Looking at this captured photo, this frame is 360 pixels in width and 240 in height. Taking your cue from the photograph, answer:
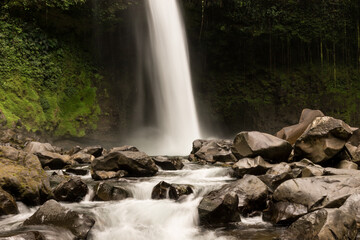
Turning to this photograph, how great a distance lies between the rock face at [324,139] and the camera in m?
8.09

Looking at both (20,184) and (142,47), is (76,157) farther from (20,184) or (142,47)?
(142,47)

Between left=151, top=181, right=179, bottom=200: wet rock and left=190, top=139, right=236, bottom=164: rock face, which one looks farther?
left=190, top=139, right=236, bottom=164: rock face

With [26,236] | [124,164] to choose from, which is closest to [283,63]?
[124,164]

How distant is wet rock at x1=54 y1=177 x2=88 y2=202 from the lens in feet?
21.2

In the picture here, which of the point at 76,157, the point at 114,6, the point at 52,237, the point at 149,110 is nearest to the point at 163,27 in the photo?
the point at 114,6

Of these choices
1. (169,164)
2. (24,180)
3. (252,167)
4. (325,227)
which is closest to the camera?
(325,227)

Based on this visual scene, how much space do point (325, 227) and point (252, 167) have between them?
4362mm

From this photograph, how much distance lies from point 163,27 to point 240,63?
7588mm

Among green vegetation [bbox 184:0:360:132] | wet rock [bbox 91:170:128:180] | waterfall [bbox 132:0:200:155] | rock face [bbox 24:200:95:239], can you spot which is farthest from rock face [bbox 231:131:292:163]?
green vegetation [bbox 184:0:360:132]

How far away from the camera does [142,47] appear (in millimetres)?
23531

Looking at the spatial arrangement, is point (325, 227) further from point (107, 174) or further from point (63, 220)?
point (107, 174)

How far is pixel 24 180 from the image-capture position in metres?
6.11

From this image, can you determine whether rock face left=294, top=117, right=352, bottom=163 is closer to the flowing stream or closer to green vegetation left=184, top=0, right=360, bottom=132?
the flowing stream

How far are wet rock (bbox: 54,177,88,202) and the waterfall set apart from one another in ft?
48.8
